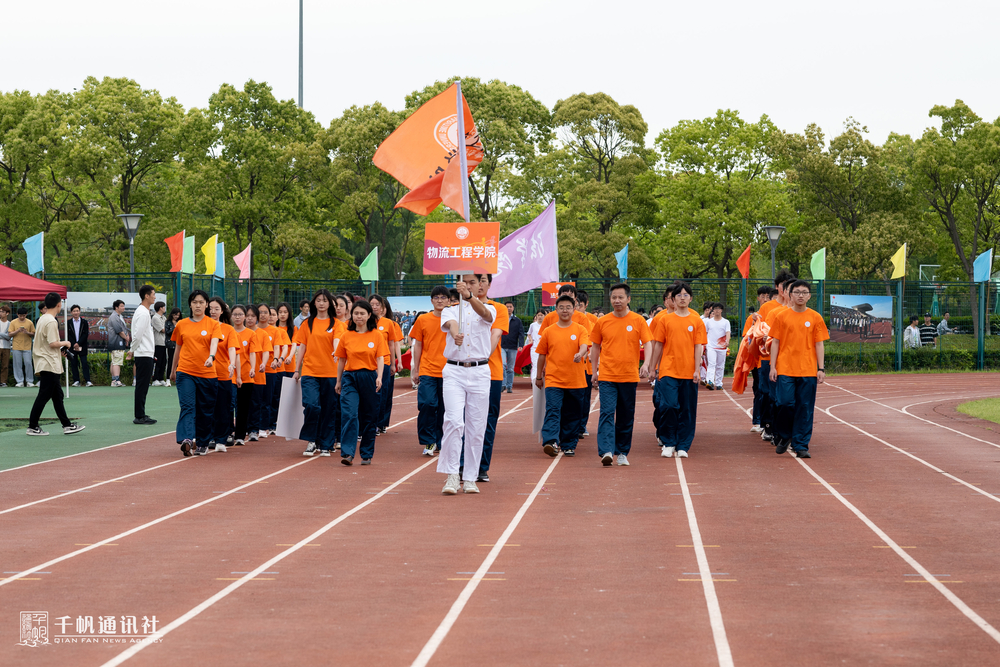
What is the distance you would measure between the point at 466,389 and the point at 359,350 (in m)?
2.24

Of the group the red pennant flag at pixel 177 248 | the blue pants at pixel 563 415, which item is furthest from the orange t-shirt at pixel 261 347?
the red pennant flag at pixel 177 248

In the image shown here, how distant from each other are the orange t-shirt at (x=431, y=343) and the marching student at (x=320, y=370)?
94 centimetres

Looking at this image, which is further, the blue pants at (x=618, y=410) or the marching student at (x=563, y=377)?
the marching student at (x=563, y=377)

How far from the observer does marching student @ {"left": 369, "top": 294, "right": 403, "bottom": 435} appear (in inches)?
467

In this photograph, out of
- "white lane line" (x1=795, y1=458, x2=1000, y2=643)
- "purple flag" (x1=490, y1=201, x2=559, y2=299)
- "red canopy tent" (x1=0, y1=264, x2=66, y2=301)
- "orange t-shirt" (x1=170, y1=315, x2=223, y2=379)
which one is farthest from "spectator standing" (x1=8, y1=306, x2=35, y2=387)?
"white lane line" (x1=795, y1=458, x2=1000, y2=643)

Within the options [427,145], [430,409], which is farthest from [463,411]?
[427,145]

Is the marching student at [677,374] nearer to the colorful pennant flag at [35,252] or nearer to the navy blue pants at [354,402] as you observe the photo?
the navy blue pants at [354,402]

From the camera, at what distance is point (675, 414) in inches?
462

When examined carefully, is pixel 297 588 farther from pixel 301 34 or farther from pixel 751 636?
→ pixel 301 34

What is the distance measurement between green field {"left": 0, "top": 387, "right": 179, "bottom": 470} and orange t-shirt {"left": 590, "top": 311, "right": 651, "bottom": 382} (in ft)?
19.6

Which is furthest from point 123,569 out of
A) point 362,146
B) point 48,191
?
point 48,191

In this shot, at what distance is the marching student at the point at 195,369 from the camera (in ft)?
38.7

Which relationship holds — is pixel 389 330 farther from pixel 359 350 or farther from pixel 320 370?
pixel 359 350

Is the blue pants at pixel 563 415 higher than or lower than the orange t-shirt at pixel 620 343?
lower
